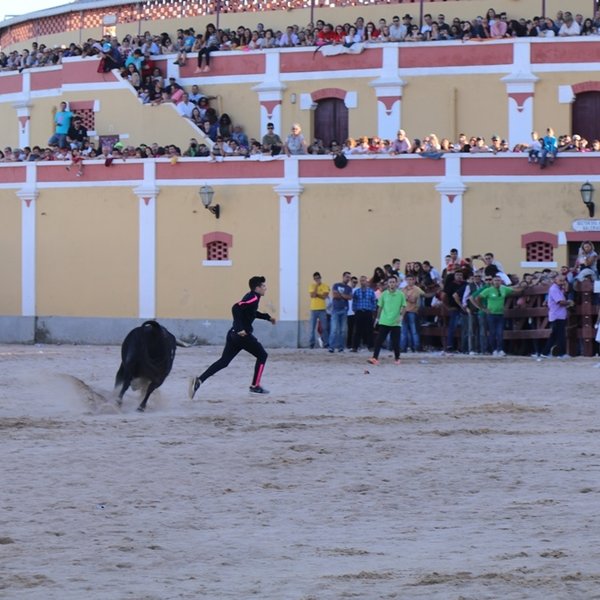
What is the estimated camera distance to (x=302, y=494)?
520 inches

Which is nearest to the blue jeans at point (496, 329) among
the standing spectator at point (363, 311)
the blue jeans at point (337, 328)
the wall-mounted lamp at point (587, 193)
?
the standing spectator at point (363, 311)

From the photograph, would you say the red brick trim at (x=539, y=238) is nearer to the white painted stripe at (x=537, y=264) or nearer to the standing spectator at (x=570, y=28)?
the white painted stripe at (x=537, y=264)

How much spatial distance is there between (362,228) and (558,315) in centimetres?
784

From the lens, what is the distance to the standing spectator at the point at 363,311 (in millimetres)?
32844

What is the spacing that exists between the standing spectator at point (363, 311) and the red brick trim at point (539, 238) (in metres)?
4.22

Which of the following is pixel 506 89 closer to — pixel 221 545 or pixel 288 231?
pixel 288 231

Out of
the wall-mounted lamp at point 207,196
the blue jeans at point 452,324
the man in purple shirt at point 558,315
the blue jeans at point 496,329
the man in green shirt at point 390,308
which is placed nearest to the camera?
the man in green shirt at point 390,308

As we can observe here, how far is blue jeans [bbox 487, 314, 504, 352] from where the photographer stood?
30750mm

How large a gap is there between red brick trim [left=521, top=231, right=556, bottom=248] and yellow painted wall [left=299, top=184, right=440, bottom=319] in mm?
2030

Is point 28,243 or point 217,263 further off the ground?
point 28,243

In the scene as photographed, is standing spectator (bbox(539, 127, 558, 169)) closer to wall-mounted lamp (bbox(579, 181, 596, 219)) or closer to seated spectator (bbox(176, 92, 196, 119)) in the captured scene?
wall-mounted lamp (bbox(579, 181, 596, 219))

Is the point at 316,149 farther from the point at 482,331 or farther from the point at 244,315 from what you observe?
the point at 244,315

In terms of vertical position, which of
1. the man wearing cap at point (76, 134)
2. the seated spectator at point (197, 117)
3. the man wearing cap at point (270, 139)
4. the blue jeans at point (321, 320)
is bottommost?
the blue jeans at point (321, 320)

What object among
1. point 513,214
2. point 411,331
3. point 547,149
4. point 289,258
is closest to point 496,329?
point 411,331
